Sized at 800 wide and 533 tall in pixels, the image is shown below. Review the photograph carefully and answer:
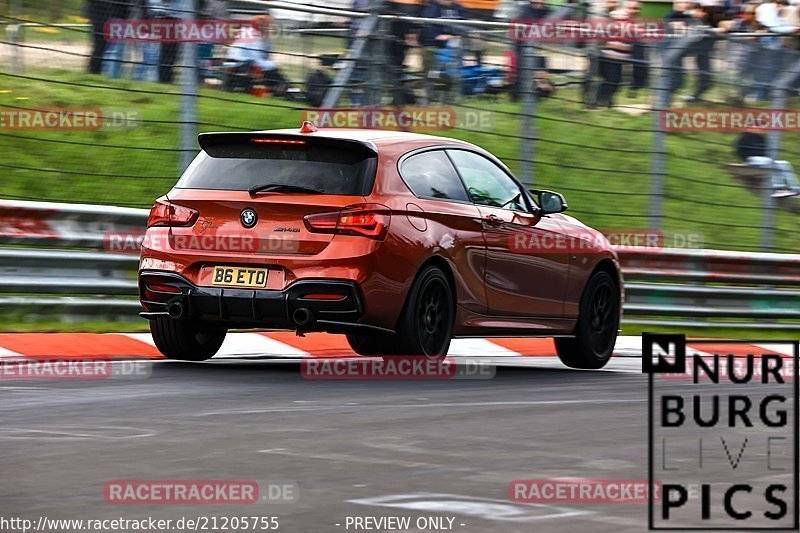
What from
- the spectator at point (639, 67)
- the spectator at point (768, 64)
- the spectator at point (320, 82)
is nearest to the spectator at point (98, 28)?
the spectator at point (320, 82)

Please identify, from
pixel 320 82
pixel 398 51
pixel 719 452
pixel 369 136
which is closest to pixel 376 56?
pixel 398 51

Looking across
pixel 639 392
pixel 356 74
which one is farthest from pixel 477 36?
pixel 639 392

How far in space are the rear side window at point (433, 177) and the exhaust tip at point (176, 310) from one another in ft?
5.04

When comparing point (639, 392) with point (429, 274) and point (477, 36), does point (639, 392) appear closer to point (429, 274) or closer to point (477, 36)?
point (429, 274)

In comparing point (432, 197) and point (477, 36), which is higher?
point (477, 36)

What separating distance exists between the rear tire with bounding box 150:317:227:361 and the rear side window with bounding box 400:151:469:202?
5.01 feet

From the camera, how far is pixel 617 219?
15406 mm

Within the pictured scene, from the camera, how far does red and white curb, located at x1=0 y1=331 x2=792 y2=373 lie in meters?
10.8

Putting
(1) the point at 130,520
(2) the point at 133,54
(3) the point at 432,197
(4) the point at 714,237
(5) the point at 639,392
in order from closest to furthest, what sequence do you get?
1. (1) the point at 130,520
2. (5) the point at 639,392
3. (3) the point at 432,197
4. (2) the point at 133,54
5. (4) the point at 714,237

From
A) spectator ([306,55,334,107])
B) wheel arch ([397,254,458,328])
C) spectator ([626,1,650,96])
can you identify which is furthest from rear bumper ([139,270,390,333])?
spectator ([626,1,650,96])

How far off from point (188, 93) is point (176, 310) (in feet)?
10.9

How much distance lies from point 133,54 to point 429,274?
390 cm

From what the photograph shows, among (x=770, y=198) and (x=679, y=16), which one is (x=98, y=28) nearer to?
(x=770, y=198)

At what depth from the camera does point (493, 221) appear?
10727mm
